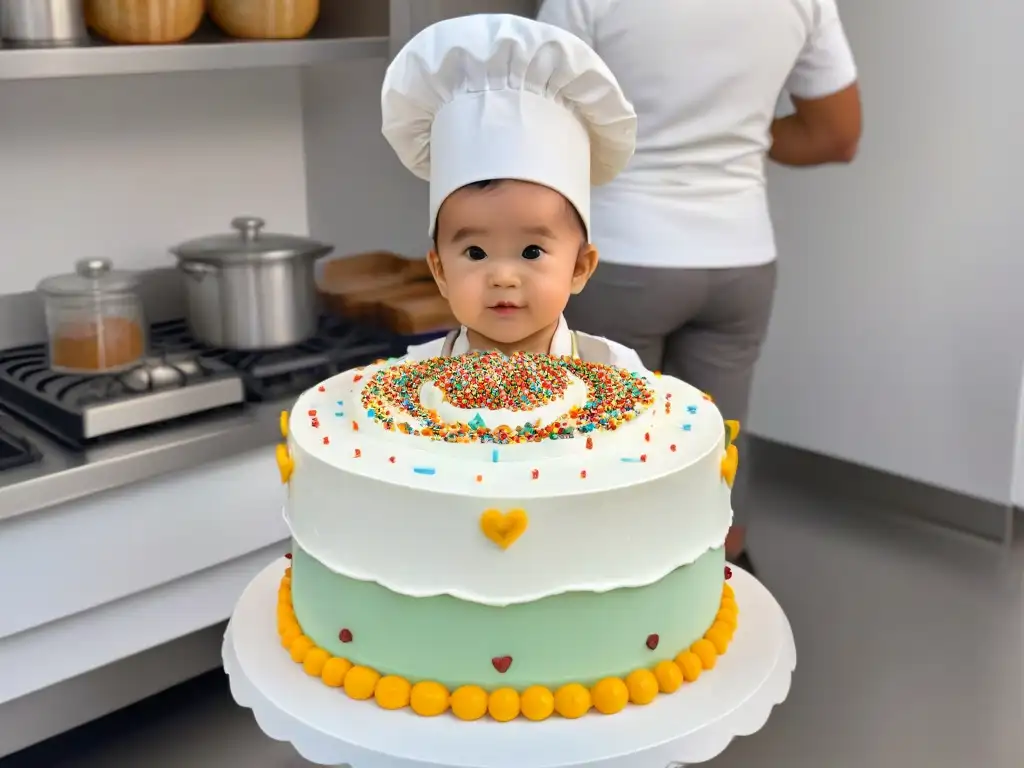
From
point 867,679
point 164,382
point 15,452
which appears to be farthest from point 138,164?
point 867,679

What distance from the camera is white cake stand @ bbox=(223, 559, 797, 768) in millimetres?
869

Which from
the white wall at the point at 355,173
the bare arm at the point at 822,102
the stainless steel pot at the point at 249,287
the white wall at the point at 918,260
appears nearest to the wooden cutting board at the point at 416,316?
the stainless steel pot at the point at 249,287

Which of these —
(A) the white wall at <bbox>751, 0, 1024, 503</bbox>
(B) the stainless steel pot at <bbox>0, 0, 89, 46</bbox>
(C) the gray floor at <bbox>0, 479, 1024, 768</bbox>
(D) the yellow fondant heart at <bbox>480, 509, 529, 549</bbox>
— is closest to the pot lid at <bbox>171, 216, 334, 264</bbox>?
(B) the stainless steel pot at <bbox>0, 0, 89, 46</bbox>

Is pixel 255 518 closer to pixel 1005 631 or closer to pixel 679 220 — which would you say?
pixel 679 220

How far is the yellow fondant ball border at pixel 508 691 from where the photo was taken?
2.97 ft

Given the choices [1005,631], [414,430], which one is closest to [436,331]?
[414,430]

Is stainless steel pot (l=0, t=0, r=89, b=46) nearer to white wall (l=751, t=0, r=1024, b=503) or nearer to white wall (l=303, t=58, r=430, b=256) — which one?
white wall (l=303, t=58, r=430, b=256)

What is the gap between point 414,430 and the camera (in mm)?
984

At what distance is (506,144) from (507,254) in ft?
0.36

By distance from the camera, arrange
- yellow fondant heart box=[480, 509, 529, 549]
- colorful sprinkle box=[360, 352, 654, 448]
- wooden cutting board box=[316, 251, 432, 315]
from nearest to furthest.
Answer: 1. yellow fondant heart box=[480, 509, 529, 549]
2. colorful sprinkle box=[360, 352, 654, 448]
3. wooden cutting board box=[316, 251, 432, 315]

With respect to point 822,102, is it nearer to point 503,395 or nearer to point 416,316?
point 416,316

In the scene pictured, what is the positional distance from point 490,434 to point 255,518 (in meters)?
0.93

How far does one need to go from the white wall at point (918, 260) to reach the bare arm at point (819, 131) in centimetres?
59

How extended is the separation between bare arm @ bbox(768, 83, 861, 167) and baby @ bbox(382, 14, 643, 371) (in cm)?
83
